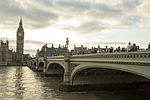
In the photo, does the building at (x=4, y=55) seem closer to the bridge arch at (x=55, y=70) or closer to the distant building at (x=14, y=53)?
the distant building at (x=14, y=53)

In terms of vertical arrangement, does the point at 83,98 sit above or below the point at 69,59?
below

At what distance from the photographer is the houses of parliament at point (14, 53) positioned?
132 m

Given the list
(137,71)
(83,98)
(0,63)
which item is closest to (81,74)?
(83,98)

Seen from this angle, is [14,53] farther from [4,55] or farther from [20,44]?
[4,55]

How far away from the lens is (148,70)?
10.9 m

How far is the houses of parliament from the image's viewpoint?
432ft

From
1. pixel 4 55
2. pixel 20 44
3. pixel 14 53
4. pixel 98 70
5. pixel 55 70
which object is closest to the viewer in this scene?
pixel 98 70

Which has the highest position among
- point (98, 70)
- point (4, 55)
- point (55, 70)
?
point (4, 55)

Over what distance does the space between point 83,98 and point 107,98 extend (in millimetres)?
2807

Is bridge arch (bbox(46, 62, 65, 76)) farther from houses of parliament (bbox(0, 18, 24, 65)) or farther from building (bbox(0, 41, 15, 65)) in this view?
building (bbox(0, 41, 15, 65))

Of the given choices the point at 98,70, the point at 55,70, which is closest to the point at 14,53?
the point at 55,70

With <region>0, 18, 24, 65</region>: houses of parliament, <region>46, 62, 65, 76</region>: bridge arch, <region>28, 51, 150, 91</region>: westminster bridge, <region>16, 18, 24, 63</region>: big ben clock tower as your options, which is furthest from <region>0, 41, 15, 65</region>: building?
<region>28, 51, 150, 91</region>: westminster bridge

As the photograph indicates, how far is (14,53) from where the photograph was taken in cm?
15488

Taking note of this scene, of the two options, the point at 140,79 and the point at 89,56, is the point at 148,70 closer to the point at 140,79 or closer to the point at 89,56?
the point at 89,56
